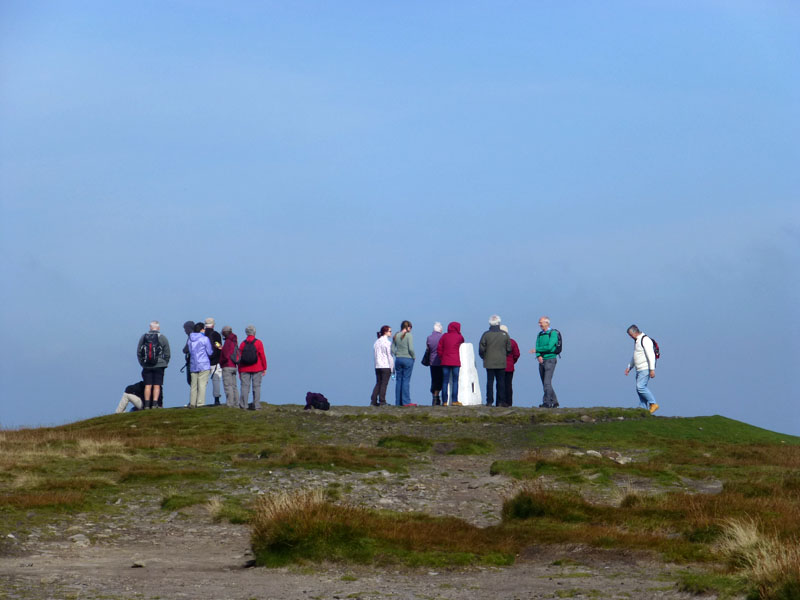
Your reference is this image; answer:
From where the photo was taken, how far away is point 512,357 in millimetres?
31188

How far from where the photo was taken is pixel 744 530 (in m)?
11.6

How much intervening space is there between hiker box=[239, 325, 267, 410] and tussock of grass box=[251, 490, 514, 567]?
16.3 m

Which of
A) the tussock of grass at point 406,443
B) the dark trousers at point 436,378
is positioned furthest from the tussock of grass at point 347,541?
the dark trousers at point 436,378

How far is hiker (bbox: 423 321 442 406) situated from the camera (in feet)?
104

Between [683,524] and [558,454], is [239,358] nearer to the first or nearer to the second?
[558,454]

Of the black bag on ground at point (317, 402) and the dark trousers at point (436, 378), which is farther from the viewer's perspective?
the dark trousers at point (436, 378)

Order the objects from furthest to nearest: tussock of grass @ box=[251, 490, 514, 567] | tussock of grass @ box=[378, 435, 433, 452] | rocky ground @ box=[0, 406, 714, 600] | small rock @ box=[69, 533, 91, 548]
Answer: tussock of grass @ box=[378, 435, 433, 452] < small rock @ box=[69, 533, 91, 548] < tussock of grass @ box=[251, 490, 514, 567] < rocky ground @ box=[0, 406, 714, 600]

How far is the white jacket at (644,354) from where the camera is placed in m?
28.7

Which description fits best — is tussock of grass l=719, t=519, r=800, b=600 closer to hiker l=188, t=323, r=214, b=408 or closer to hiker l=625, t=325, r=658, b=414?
hiker l=625, t=325, r=658, b=414

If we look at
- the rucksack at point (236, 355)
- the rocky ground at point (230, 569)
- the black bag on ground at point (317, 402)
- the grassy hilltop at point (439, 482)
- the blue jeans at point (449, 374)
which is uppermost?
the rucksack at point (236, 355)

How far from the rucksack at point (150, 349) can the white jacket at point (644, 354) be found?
1368cm

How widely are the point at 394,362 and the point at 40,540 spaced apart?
62.3ft

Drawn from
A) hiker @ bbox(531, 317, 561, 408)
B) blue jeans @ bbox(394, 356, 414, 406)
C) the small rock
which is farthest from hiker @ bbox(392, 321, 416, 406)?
the small rock

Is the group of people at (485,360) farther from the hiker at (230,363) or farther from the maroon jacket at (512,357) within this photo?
the hiker at (230,363)
